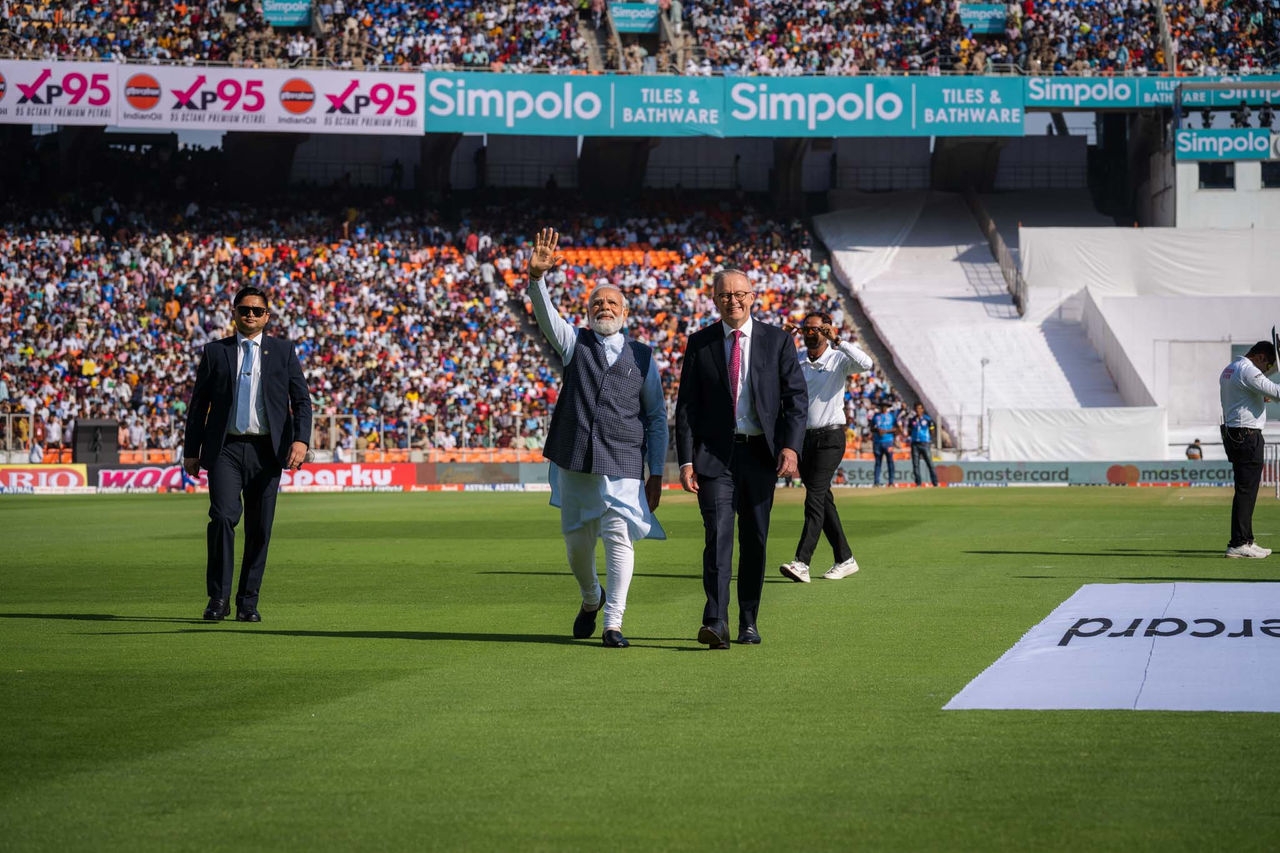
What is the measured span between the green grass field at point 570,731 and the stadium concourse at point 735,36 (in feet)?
133

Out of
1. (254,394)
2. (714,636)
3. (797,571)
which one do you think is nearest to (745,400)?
(714,636)

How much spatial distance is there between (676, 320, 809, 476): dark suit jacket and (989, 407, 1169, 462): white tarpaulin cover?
33080 millimetres

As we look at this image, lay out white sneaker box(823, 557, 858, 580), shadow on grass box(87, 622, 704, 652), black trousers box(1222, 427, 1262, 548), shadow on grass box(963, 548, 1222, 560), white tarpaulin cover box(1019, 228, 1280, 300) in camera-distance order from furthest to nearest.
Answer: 1. white tarpaulin cover box(1019, 228, 1280, 300)
2. shadow on grass box(963, 548, 1222, 560)
3. black trousers box(1222, 427, 1262, 548)
4. white sneaker box(823, 557, 858, 580)
5. shadow on grass box(87, 622, 704, 652)

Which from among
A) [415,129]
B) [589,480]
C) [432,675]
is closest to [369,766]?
[432,675]

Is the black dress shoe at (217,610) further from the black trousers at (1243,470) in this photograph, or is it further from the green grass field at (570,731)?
the black trousers at (1243,470)

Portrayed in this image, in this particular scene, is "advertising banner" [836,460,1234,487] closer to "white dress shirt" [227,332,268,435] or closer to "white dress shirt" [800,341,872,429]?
"white dress shirt" [800,341,872,429]

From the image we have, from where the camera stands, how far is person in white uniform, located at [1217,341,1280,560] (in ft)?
48.8

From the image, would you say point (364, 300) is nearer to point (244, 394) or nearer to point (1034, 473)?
point (1034, 473)

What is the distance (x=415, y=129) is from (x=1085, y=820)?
47164mm

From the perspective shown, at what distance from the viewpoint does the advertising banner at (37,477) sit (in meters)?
38.1

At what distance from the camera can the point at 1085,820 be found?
191 inches

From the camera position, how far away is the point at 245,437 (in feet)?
35.4

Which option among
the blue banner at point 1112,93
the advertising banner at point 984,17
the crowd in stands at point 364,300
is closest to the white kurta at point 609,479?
the crowd in stands at point 364,300

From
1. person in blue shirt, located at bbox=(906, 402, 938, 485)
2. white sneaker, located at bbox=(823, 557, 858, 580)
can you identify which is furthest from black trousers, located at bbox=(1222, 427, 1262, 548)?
person in blue shirt, located at bbox=(906, 402, 938, 485)
